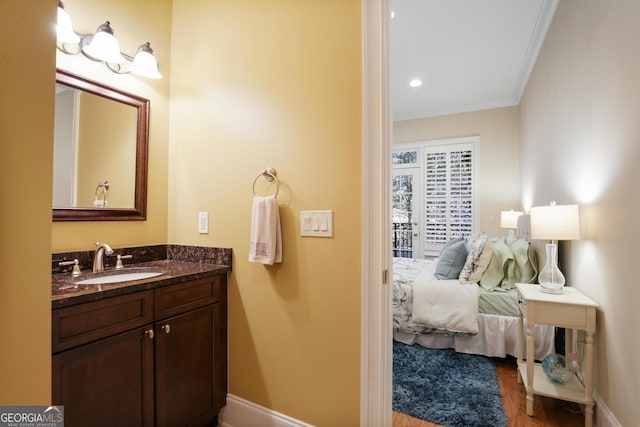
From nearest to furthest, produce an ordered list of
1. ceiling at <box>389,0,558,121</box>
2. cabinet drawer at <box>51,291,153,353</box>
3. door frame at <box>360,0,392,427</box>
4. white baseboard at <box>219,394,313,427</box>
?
cabinet drawer at <box>51,291,153,353</box>
door frame at <box>360,0,392,427</box>
white baseboard at <box>219,394,313,427</box>
ceiling at <box>389,0,558,121</box>

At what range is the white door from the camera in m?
5.32

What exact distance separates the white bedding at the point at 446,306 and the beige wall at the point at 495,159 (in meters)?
A: 2.58

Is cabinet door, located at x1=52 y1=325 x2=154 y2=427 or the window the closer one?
cabinet door, located at x1=52 y1=325 x2=154 y2=427

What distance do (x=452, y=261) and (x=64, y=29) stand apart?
317cm

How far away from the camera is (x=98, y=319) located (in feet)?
3.81

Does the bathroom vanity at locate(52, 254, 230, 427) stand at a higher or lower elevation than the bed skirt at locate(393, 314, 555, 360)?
higher

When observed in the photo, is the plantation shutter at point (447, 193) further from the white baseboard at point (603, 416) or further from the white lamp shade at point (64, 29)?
the white lamp shade at point (64, 29)

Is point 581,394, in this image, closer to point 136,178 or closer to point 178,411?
point 178,411

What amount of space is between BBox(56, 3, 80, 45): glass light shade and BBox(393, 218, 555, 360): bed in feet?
9.12

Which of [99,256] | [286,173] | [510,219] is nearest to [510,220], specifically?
[510,219]

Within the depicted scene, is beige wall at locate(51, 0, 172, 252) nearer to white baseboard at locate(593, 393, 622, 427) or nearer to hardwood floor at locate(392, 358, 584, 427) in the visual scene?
hardwood floor at locate(392, 358, 584, 427)

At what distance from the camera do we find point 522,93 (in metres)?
4.27

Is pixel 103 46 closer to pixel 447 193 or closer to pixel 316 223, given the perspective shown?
pixel 316 223

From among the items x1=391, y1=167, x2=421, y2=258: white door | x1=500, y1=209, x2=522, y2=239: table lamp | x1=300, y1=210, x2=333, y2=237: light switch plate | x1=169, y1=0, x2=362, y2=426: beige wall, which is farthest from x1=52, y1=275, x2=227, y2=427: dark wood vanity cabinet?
x1=391, y1=167, x2=421, y2=258: white door
